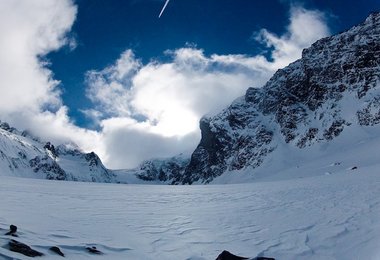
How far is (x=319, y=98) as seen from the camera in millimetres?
Result: 149375

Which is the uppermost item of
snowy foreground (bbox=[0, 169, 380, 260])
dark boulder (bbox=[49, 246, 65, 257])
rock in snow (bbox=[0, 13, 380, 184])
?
rock in snow (bbox=[0, 13, 380, 184])

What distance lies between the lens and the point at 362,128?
10906 cm

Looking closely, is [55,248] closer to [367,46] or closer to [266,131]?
[367,46]

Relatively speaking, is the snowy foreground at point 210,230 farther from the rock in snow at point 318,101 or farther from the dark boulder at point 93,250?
the rock in snow at point 318,101

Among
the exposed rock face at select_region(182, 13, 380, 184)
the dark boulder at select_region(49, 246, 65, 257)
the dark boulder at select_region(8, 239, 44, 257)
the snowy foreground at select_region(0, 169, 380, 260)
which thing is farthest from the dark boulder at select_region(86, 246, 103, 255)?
the exposed rock face at select_region(182, 13, 380, 184)

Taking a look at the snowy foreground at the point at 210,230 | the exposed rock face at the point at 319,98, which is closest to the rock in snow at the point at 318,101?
the exposed rock face at the point at 319,98

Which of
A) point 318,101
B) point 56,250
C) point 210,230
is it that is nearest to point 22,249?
point 56,250

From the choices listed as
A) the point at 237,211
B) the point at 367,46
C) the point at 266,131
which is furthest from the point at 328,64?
the point at 237,211

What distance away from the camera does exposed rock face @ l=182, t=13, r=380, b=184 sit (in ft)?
406

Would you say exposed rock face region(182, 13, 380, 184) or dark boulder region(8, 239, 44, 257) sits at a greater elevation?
exposed rock face region(182, 13, 380, 184)

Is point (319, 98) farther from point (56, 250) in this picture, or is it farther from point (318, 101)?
point (56, 250)

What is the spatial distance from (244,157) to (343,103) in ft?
157

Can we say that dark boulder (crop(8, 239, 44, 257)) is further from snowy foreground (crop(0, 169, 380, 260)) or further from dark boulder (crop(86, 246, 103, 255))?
dark boulder (crop(86, 246, 103, 255))

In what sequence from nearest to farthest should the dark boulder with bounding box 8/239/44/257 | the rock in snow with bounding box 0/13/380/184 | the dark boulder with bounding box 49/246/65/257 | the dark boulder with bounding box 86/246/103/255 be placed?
1. the dark boulder with bounding box 8/239/44/257
2. the dark boulder with bounding box 49/246/65/257
3. the dark boulder with bounding box 86/246/103/255
4. the rock in snow with bounding box 0/13/380/184
